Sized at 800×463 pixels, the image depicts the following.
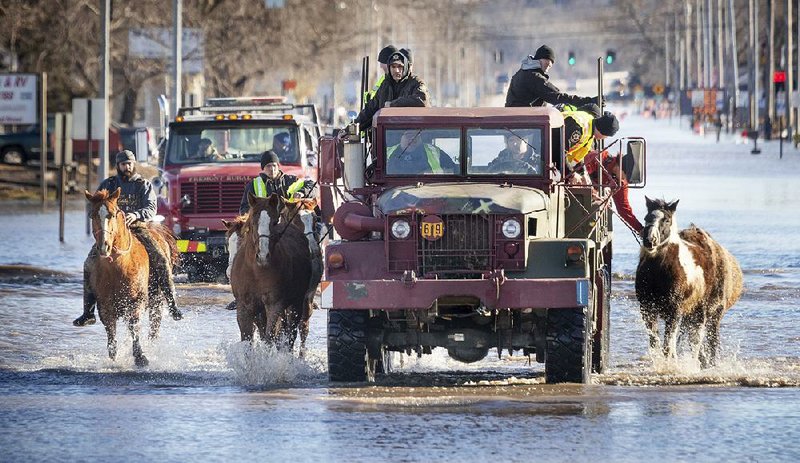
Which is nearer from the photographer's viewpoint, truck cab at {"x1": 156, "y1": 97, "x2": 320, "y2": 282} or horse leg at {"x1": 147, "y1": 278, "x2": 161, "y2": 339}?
horse leg at {"x1": 147, "y1": 278, "x2": 161, "y2": 339}

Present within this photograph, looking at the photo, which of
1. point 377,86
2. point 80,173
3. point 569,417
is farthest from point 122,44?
point 569,417

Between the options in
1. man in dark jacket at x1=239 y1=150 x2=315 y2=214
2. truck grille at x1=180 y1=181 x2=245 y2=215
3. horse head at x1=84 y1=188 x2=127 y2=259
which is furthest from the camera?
truck grille at x1=180 y1=181 x2=245 y2=215

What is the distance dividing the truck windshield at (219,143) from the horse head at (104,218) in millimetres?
10158

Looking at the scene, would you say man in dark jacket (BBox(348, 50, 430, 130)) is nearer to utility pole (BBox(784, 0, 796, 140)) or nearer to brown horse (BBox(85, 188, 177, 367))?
brown horse (BBox(85, 188, 177, 367))

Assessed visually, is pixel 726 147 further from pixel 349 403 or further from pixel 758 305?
pixel 349 403

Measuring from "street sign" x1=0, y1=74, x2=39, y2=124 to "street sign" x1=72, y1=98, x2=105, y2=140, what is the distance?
22.3 ft

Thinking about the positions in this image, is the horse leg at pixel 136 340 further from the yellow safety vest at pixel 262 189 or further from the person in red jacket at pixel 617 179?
the person in red jacket at pixel 617 179

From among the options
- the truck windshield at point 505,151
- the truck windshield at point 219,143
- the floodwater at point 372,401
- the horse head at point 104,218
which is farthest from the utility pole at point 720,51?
the truck windshield at point 505,151

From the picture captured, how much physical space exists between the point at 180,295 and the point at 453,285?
1012cm

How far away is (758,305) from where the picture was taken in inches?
873

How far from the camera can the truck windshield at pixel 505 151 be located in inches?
600

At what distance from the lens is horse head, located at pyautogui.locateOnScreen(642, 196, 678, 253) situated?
1590 cm

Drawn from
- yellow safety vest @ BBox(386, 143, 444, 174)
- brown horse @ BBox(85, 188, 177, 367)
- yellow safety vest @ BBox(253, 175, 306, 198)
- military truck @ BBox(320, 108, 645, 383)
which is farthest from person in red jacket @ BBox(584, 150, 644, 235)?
brown horse @ BBox(85, 188, 177, 367)

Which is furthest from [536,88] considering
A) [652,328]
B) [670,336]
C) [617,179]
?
[670,336]
